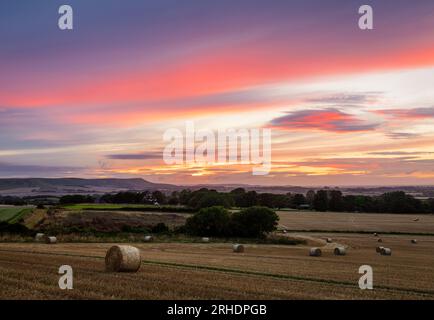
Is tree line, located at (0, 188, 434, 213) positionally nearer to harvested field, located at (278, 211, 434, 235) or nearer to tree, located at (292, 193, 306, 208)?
tree, located at (292, 193, 306, 208)

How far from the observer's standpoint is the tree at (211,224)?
63812 millimetres

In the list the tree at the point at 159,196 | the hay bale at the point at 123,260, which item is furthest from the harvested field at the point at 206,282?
the tree at the point at 159,196

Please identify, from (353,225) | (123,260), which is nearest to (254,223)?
(353,225)

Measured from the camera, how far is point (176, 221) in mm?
77000

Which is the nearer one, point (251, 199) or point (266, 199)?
point (251, 199)

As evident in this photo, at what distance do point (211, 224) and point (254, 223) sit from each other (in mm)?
5112

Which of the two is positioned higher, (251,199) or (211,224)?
(211,224)

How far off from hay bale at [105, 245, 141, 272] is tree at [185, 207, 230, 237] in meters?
39.9

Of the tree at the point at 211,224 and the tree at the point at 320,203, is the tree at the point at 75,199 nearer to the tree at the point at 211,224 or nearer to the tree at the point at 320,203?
the tree at the point at 320,203

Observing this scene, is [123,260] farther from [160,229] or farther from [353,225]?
[353,225]

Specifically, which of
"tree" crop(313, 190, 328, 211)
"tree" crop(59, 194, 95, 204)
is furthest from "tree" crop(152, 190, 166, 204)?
"tree" crop(313, 190, 328, 211)

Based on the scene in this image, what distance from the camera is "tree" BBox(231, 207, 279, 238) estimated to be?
63.4 meters

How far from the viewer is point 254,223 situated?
209ft
